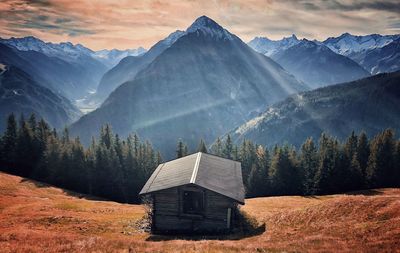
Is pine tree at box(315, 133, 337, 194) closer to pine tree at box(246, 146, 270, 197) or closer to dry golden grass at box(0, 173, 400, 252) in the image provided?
pine tree at box(246, 146, 270, 197)

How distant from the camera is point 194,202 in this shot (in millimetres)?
44375

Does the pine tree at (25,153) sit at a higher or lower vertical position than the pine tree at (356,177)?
higher

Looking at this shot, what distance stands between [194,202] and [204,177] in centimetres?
368

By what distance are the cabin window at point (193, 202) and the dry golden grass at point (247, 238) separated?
6.00 metres

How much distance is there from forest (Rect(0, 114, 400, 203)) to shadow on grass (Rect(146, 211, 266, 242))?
46523 mm

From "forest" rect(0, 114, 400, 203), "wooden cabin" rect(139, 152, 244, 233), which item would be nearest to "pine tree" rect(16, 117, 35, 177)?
"forest" rect(0, 114, 400, 203)

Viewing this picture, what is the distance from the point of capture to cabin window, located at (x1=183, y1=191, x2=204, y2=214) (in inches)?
1684

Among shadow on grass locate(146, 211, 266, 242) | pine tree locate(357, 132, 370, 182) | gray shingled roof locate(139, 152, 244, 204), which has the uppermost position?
pine tree locate(357, 132, 370, 182)

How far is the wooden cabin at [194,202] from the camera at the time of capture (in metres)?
41.7

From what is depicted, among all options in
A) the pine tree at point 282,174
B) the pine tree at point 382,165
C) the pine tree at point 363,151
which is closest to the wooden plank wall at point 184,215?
the pine tree at point 282,174

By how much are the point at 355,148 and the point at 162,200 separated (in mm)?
68775

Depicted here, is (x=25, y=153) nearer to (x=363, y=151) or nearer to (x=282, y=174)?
(x=282, y=174)

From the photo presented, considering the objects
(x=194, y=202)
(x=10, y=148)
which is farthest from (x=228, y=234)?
(x=10, y=148)

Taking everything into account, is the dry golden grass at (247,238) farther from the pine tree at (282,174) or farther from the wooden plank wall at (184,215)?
the pine tree at (282,174)
